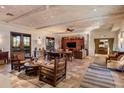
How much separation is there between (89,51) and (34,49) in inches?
198

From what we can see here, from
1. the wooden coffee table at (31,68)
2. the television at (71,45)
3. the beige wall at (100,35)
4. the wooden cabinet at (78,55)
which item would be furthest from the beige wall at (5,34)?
the beige wall at (100,35)

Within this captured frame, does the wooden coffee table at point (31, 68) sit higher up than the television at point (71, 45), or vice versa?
the television at point (71, 45)

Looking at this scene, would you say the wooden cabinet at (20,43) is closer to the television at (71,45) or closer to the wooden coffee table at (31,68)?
the wooden coffee table at (31,68)

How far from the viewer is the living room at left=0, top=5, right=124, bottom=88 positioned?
11.9 ft

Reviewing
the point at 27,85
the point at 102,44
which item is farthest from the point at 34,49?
the point at 102,44

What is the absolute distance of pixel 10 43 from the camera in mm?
7086

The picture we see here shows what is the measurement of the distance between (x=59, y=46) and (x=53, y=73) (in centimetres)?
902

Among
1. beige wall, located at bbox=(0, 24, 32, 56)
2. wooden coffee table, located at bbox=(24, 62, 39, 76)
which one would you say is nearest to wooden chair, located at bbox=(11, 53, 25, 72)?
wooden coffee table, located at bbox=(24, 62, 39, 76)

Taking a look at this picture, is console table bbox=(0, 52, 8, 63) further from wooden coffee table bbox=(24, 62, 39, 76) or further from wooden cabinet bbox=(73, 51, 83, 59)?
wooden cabinet bbox=(73, 51, 83, 59)

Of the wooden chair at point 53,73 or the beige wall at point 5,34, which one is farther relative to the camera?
the beige wall at point 5,34

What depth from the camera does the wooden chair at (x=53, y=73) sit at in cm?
331

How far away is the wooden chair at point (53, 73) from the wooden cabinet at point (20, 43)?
4.39 metres

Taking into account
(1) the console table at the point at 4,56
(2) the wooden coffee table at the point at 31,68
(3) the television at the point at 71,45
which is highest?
(3) the television at the point at 71,45
